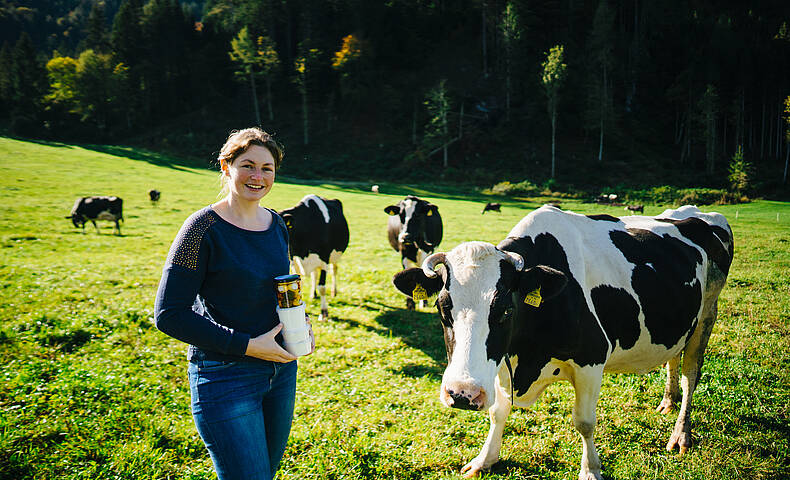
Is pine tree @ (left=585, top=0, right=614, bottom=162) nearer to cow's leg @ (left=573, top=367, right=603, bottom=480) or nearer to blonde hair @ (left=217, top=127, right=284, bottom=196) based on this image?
cow's leg @ (left=573, top=367, right=603, bottom=480)

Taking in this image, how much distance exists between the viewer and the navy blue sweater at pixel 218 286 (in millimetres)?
1870

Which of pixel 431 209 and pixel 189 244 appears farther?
pixel 431 209

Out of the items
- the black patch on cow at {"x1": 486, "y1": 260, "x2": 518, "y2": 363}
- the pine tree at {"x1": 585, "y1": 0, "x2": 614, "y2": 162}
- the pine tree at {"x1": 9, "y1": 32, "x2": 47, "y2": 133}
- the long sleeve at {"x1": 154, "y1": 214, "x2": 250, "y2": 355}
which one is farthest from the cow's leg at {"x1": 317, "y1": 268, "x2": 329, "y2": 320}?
the pine tree at {"x1": 9, "y1": 32, "x2": 47, "y2": 133}

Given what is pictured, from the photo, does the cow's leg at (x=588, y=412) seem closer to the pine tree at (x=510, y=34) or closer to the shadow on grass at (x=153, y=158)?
the shadow on grass at (x=153, y=158)

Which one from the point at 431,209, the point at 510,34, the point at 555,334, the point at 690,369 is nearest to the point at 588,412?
the point at 555,334

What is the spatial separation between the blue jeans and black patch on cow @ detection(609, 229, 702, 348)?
3704 millimetres

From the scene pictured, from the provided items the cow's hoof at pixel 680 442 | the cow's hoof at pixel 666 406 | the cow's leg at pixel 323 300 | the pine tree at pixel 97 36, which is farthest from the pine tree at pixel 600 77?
the pine tree at pixel 97 36

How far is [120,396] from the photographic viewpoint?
15.7 feet

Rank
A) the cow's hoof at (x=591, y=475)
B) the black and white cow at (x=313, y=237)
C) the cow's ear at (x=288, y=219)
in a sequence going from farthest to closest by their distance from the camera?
the black and white cow at (x=313, y=237)
the cow's ear at (x=288, y=219)
the cow's hoof at (x=591, y=475)

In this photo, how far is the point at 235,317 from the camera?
6.87 ft

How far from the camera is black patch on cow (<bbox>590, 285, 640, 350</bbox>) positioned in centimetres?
381

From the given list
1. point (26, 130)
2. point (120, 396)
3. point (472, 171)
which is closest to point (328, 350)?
point (120, 396)

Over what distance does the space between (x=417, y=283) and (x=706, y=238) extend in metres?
3.91

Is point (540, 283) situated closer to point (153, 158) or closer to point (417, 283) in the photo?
A: point (417, 283)
